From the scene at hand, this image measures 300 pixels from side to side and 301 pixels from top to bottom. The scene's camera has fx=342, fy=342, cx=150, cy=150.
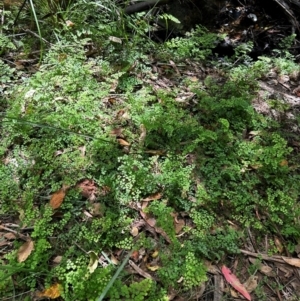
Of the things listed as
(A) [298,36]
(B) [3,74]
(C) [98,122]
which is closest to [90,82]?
(C) [98,122]

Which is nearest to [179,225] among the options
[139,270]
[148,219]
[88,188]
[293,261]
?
[148,219]

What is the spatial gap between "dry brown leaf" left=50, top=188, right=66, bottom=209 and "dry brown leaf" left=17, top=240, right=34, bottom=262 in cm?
28

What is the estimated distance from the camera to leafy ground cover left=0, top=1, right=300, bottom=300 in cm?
213

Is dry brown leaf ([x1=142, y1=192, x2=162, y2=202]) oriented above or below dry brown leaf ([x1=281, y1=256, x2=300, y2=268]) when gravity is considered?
below

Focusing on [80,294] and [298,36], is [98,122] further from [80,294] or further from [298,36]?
[298,36]

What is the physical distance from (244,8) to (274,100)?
8.58ft

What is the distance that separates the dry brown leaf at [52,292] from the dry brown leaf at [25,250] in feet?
0.77

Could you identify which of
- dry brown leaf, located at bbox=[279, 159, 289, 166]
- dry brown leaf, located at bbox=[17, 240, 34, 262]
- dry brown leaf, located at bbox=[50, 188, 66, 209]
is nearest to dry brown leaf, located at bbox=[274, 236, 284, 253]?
dry brown leaf, located at bbox=[279, 159, 289, 166]

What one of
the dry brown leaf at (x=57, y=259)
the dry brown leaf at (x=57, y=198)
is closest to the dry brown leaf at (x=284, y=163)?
the dry brown leaf at (x=57, y=198)

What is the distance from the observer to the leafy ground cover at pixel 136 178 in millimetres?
2133

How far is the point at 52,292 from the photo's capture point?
1.97m

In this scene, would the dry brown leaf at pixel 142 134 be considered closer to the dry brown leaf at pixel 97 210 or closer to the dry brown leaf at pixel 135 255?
the dry brown leaf at pixel 97 210

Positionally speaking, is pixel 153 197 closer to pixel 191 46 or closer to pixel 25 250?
pixel 25 250

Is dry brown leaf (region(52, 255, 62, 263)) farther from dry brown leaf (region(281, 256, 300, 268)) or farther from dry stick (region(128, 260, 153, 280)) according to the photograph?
dry brown leaf (region(281, 256, 300, 268))
